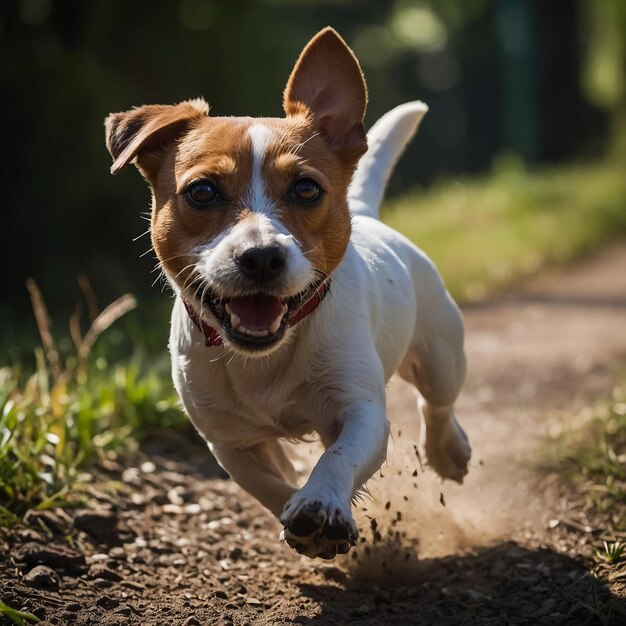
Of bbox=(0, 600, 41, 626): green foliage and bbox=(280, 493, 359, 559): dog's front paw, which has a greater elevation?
bbox=(280, 493, 359, 559): dog's front paw

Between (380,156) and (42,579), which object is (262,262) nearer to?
(42,579)

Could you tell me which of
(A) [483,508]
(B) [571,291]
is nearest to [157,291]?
(B) [571,291]

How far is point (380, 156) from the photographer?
17.3 ft

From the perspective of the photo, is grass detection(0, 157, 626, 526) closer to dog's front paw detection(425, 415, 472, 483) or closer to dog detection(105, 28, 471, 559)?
dog's front paw detection(425, 415, 472, 483)

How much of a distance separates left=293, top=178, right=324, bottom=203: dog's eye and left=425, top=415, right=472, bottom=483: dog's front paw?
5.56ft

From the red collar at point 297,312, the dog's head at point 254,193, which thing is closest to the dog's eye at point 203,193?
the dog's head at point 254,193

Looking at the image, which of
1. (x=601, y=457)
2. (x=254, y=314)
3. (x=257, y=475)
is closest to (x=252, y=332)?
(x=254, y=314)

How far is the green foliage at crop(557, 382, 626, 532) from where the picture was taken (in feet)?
15.6

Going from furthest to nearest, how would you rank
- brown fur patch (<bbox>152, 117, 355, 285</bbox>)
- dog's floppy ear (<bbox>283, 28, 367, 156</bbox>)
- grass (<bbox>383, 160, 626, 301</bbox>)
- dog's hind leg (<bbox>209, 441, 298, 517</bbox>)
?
grass (<bbox>383, 160, 626, 301</bbox>), dog's hind leg (<bbox>209, 441, 298, 517</bbox>), dog's floppy ear (<bbox>283, 28, 367, 156</bbox>), brown fur patch (<bbox>152, 117, 355, 285</bbox>)

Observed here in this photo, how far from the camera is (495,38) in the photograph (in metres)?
21.1

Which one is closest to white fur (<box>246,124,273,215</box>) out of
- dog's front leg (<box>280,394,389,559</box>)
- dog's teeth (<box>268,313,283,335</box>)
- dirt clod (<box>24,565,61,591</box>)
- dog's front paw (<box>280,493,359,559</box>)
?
dog's teeth (<box>268,313,283,335</box>)

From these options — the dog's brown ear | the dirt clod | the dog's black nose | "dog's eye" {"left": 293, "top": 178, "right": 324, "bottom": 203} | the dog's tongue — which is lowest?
the dirt clod

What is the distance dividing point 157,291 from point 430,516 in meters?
5.91

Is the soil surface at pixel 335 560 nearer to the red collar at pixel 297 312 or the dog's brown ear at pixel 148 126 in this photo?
the red collar at pixel 297 312
